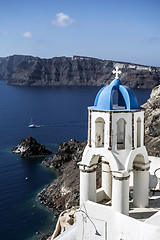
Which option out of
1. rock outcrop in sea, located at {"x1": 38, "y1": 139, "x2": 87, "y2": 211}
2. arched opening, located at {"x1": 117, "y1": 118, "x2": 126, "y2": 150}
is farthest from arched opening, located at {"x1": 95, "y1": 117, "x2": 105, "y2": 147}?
rock outcrop in sea, located at {"x1": 38, "y1": 139, "x2": 87, "y2": 211}

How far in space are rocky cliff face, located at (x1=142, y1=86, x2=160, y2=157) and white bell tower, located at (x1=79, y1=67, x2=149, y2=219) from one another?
29332mm

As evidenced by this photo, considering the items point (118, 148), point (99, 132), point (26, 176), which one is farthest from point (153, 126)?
point (118, 148)

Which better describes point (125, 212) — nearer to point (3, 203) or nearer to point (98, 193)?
point (98, 193)

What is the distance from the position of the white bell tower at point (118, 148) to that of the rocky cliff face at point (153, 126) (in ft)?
96.2

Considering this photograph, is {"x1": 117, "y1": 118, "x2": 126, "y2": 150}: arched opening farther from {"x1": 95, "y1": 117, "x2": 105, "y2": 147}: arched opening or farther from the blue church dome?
the blue church dome

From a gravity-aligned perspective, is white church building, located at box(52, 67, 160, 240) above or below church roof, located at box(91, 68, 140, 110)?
below

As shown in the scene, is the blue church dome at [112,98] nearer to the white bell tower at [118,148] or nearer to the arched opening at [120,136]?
the white bell tower at [118,148]

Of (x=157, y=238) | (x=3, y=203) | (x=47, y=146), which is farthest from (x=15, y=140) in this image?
(x=157, y=238)

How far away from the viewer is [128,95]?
11820 millimetres

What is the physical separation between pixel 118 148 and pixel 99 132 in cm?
96

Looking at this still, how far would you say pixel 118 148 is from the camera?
12.0 metres

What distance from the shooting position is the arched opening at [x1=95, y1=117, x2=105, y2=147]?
12.3 metres

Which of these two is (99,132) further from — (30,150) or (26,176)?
(30,150)

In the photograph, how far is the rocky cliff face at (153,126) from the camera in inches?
1839
